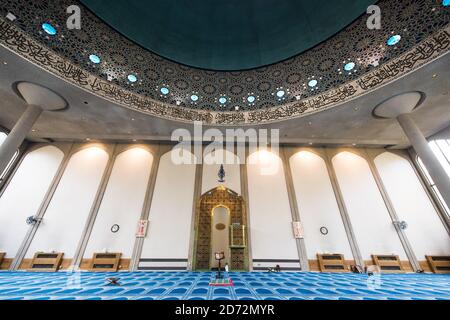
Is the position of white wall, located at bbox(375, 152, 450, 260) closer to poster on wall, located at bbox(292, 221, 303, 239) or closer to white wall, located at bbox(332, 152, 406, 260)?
white wall, located at bbox(332, 152, 406, 260)

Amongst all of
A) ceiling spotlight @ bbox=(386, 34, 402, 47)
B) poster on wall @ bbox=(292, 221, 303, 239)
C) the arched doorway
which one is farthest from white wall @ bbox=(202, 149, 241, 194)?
ceiling spotlight @ bbox=(386, 34, 402, 47)

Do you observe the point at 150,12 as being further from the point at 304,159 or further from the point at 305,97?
the point at 304,159

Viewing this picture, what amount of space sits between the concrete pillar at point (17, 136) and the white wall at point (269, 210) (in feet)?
24.7

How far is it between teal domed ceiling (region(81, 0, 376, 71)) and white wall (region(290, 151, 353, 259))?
14.7ft

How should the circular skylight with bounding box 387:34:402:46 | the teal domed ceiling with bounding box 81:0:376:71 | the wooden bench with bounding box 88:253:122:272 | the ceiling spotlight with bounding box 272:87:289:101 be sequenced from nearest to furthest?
the circular skylight with bounding box 387:34:402:46, the teal domed ceiling with bounding box 81:0:376:71, the wooden bench with bounding box 88:253:122:272, the ceiling spotlight with bounding box 272:87:289:101

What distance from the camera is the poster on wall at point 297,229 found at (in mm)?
6648

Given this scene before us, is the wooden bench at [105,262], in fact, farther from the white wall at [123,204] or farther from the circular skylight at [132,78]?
the circular skylight at [132,78]

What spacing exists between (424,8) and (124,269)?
11.4 metres

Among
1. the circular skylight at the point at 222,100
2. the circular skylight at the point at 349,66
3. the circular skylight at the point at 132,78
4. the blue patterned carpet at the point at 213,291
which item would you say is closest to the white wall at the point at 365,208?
the blue patterned carpet at the point at 213,291

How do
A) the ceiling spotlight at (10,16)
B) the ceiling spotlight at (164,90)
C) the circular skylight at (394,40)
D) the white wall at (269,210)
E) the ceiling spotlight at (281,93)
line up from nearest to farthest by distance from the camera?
the ceiling spotlight at (10,16)
the circular skylight at (394,40)
the white wall at (269,210)
the ceiling spotlight at (164,90)
the ceiling spotlight at (281,93)

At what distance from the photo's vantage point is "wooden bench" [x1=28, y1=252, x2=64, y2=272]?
5.89 m

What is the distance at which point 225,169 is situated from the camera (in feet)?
26.4

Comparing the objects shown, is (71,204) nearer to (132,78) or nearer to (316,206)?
(132,78)

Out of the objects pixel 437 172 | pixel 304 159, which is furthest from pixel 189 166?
pixel 437 172
